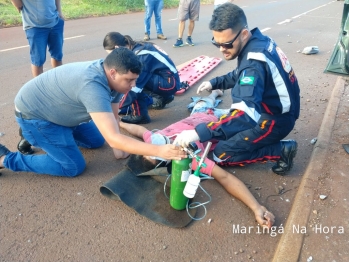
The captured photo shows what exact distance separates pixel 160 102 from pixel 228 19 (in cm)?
226

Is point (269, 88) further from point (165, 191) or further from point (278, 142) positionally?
point (165, 191)

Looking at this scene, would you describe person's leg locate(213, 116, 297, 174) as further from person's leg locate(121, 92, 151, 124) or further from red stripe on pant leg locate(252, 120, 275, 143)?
person's leg locate(121, 92, 151, 124)

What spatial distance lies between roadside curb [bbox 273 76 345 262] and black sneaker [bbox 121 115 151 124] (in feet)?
6.80

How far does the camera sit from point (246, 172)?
3291 mm

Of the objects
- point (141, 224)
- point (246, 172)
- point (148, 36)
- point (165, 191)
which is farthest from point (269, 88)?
point (148, 36)

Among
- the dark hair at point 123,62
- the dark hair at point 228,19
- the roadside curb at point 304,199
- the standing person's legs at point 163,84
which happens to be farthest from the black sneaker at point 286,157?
the standing person's legs at point 163,84

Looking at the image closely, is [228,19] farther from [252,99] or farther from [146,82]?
[146,82]

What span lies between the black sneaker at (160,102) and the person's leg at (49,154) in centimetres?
176

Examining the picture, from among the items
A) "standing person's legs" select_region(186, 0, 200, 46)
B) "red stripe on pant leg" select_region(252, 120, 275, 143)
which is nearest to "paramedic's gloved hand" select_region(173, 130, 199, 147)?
"red stripe on pant leg" select_region(252, 120, 275, 143)

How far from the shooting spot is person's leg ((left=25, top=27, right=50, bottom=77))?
4637 mm

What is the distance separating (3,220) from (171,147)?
1.54 m

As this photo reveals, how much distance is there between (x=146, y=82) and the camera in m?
4.16

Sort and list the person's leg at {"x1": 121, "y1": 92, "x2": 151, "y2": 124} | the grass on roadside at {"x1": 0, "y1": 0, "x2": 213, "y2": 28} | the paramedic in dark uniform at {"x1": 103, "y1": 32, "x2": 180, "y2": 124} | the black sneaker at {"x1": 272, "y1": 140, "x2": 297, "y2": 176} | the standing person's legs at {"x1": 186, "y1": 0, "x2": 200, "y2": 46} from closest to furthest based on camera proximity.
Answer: the black sneaker at {"x1": 272, "y1": 140, "x2": 297, "y2": 176}, the paramedic in dark uniform at {"x1": 103, "y1": 32, "x2": 180, "y2": 124}, the person's leg at {"x1": 121, "y1": 92, "x2": 151, "y2": 124}, the standing person's legs at {"x1": 186, "y1": 0, "x2": 200, "y2": 46}, the grass on roadside at {"x1": 0, "y1": 0, "x2": 213, "y2": 28}

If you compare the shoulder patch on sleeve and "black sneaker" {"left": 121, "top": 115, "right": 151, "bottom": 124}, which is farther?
"black sneaker" {"left": 121, "top": 115, "right": 151, "bottom": 124}
